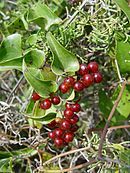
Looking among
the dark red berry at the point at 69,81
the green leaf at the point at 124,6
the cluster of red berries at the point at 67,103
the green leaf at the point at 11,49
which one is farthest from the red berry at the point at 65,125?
the green leaf at the point at 124,6

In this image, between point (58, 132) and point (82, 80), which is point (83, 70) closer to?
point (82, 80)

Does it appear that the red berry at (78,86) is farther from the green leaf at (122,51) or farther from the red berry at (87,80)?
the green leaf at (122,51)

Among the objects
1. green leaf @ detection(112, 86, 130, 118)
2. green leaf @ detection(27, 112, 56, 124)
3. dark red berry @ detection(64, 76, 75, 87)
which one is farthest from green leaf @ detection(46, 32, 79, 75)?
green leaf @ detection(112, 86, 130, 118)

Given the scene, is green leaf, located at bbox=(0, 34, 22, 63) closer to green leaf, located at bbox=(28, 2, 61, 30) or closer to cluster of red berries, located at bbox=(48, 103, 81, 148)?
green leaf, located at bbox=(28, 2, 61, 30)

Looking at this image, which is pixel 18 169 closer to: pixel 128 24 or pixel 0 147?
pixel 0 147

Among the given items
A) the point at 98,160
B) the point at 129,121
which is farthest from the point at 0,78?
the point at 98,160

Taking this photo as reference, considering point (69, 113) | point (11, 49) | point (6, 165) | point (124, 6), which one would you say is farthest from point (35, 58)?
point (6, 165)
